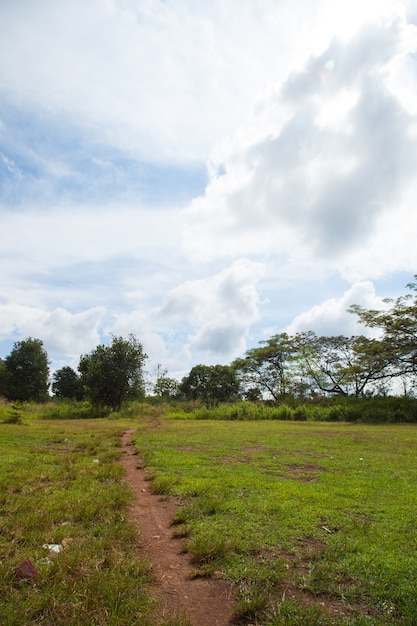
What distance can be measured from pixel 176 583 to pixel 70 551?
3.52ft

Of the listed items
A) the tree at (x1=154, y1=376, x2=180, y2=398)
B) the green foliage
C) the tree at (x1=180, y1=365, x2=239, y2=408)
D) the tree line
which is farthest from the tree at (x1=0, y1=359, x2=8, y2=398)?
the green foliage

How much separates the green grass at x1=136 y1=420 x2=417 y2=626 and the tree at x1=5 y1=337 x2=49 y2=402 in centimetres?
4990

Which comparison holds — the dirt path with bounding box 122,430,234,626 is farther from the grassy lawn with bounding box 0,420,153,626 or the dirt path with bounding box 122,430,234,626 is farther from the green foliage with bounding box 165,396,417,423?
the green foliage with bounding box 165,396,417,423

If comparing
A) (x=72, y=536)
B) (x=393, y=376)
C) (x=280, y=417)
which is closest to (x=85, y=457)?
(x=72, y=536)

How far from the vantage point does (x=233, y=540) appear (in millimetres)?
4066

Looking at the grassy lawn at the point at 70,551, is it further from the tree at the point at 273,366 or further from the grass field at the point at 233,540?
the tree at the point at 273,366

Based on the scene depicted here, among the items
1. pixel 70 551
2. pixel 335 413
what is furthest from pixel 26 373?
pixel 70 551

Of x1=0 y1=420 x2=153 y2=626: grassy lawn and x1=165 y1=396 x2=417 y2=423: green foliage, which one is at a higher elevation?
x1=165 y1=396 x2=417 y2=423: green foliage

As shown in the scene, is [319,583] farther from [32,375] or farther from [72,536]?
[32,375]

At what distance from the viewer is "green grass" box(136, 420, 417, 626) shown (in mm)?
3008

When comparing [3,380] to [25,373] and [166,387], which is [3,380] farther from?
[166,387]

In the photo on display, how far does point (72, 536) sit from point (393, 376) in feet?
111

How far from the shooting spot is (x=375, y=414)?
1115 inches

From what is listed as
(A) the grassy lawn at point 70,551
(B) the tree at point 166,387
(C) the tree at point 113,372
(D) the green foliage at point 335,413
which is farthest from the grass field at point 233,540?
(B) the tree at point 166,387
